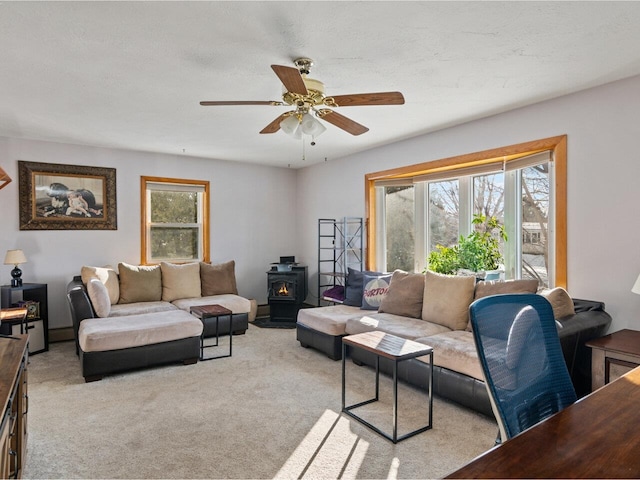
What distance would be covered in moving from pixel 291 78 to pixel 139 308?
357 centimetres

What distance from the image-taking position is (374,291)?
453cm

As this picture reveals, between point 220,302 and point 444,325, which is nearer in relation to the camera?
point 444,325

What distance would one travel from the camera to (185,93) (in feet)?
10.5

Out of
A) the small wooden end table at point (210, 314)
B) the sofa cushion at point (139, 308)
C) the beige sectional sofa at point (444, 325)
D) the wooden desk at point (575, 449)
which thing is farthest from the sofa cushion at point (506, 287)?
the sofa cushion at point (139, 308)

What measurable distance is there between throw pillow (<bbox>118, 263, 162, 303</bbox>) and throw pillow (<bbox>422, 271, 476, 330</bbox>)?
3.42 meters

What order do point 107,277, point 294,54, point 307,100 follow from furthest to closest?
1. point 107,277
2. point 307,100
3. point 294,54

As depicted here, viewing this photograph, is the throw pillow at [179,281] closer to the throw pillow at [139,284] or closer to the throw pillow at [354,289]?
the throw pillow at [139,284]

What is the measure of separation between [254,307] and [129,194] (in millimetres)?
2373

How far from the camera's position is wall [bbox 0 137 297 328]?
4.77m

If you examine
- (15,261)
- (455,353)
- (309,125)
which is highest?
(309,125)

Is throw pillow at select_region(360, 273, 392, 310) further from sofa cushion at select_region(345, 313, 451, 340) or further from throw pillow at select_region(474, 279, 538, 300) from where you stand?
throw pillow at select_region(474, 279, 538, 300)

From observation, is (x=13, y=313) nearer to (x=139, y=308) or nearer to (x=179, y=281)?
(x=139, y=308)

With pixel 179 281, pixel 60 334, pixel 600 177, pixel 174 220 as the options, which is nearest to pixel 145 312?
pixel 179 281

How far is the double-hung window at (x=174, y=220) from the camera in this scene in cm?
570
